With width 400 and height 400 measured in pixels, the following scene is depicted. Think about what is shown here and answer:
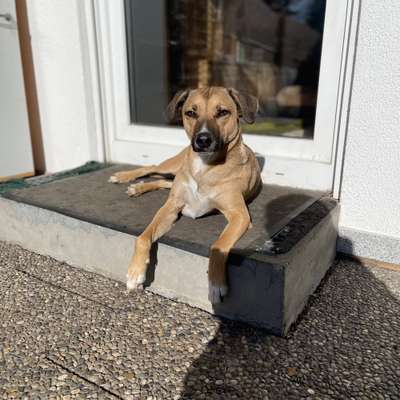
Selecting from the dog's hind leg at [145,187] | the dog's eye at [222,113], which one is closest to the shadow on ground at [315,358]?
the dog's eye at [222,113]

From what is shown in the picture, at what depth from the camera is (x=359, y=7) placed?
265cm

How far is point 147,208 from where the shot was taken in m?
2.86

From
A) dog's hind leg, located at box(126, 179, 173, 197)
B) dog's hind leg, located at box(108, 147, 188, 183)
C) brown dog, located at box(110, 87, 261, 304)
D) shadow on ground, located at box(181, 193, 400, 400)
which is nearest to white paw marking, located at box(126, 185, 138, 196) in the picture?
dog's hind leg, located at box(126, 179, 173, 197)

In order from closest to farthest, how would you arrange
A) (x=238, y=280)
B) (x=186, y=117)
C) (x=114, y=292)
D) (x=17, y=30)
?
(x=238, y=280)
(x=114, y=292)
(x=186, y=117)
(x=17, y=30)

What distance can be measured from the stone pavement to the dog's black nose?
3.16ft

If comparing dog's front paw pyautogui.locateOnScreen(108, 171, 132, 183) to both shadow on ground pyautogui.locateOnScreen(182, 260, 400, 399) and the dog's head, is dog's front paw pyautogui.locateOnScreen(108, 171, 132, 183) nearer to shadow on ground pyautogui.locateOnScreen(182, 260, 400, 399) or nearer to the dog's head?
the dog's head

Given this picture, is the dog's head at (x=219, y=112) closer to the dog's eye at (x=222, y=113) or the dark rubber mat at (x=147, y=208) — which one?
the dog's eye at (x=222, y=113)

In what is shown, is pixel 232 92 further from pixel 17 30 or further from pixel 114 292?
pixel 17 30

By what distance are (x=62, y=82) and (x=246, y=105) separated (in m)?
2.47

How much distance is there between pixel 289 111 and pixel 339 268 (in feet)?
13.0

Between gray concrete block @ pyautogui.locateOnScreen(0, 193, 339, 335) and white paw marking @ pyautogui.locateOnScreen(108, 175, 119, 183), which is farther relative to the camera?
white paw marking @ pyautogui.locateOnScreen(108, 175, 119, 183)

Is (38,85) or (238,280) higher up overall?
(38,85)

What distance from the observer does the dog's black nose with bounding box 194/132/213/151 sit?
2.35 meters

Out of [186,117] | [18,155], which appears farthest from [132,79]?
[186,117]
